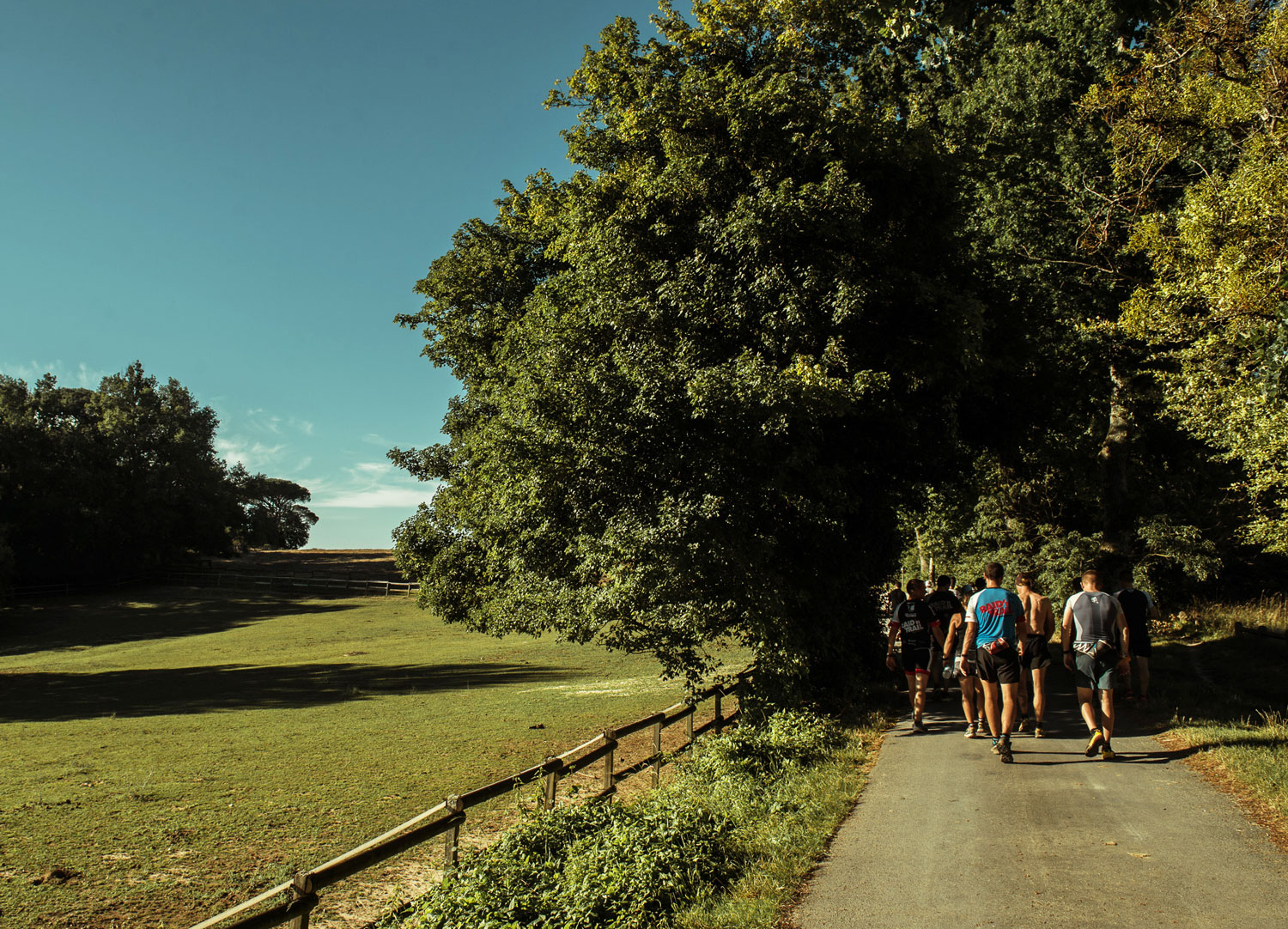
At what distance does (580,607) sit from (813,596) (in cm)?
436

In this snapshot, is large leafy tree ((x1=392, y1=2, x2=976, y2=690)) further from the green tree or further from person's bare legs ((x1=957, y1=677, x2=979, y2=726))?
the green tree

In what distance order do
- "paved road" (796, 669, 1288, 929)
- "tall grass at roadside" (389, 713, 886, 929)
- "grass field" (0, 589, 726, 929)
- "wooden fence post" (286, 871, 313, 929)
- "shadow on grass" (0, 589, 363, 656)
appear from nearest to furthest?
"paved road" (796, 669, 1288, 929)
"tall grass at roadside" (389, 713, 886, 929)
"wooden fence post" (286, 871, 313, 929)
"grass field" (0, 589, 726, 929)
"shadow on grass" (0, 589, 363, 656)

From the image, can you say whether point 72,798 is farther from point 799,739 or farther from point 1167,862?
point 1167,862

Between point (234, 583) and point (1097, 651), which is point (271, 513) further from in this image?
point (1097, 651)

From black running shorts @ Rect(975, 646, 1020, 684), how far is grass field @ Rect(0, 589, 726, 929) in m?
7.21

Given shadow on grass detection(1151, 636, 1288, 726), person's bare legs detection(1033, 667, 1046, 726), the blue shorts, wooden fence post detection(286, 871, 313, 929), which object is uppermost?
the blue shorts

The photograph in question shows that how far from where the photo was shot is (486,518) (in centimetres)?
1350

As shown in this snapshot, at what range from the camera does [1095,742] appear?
8.05 m

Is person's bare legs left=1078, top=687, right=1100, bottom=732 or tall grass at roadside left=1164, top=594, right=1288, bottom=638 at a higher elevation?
person's bare legs left=1078, top=687, right=1100, bottom=732

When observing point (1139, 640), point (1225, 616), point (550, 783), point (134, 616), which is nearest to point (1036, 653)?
point (1139, 640)

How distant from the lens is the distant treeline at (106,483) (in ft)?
174

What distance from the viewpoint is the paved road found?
4699mm

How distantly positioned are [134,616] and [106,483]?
16635 mm

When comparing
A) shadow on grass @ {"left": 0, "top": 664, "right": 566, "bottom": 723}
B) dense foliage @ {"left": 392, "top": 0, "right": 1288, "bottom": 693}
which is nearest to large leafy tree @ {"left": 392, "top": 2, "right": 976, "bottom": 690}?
dense foliage @ {"left": 392, "top": 0, "right": 1288, "bottom": 693}
